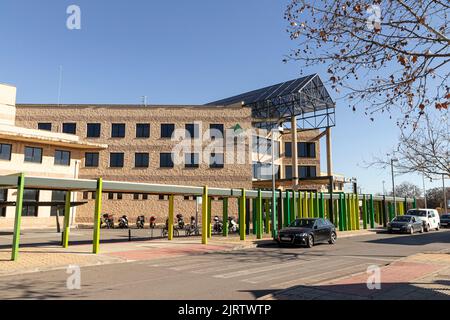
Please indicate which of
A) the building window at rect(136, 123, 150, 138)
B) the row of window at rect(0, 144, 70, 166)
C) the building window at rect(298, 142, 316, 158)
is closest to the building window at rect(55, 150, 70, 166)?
the row of window at rect(0, 144, 70, 166)

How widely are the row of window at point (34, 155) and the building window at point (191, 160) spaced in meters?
11.3

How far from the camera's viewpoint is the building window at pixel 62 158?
33.9m

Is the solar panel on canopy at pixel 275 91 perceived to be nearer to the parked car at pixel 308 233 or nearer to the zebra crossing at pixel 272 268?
the parked car at pixel 308 233

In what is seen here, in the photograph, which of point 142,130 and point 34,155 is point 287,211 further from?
point 34,155

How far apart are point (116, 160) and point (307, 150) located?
2749cm

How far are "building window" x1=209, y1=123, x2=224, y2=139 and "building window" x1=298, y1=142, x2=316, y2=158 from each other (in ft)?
58.6

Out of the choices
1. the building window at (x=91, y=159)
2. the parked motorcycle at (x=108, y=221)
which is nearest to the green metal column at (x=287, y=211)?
the parked motorcycle at (x=108, y=221)

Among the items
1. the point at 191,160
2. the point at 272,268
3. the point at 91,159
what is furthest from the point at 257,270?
the point at 91,159

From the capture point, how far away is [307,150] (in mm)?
53281

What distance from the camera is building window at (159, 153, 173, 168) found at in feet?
126

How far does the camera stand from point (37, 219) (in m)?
31.9

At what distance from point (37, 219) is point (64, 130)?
10.3 meters
